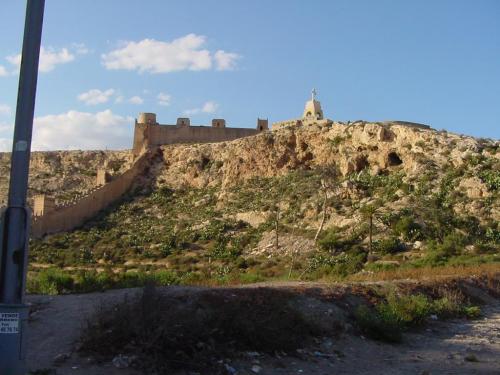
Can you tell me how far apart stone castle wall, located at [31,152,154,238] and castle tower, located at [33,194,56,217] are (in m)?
0.25

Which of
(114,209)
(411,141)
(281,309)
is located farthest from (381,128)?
(281,309)

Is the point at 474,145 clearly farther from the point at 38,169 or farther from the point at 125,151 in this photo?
the point at 38,169

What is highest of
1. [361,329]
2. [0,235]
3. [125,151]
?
[125,151]

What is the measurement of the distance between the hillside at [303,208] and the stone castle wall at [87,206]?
31.8 inches

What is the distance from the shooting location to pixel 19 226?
5320 mm

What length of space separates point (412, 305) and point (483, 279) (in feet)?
19.8

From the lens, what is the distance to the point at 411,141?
39.9 m

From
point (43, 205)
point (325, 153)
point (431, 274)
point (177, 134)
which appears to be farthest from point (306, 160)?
point (431, 274)

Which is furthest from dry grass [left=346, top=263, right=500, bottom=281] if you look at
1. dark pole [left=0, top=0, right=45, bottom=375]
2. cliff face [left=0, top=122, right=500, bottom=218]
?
cliff face [left=0, top=122, right=500, bottom=218]

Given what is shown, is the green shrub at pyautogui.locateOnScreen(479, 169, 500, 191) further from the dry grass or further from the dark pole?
the dark pole

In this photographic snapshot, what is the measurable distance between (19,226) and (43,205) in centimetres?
3769

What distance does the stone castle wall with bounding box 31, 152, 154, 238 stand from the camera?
4084cm

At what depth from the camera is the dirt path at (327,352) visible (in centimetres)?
763

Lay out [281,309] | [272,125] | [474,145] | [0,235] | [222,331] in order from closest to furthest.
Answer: [0,235] → [222,331] → [281,309] → [474,145] → [272,125]
